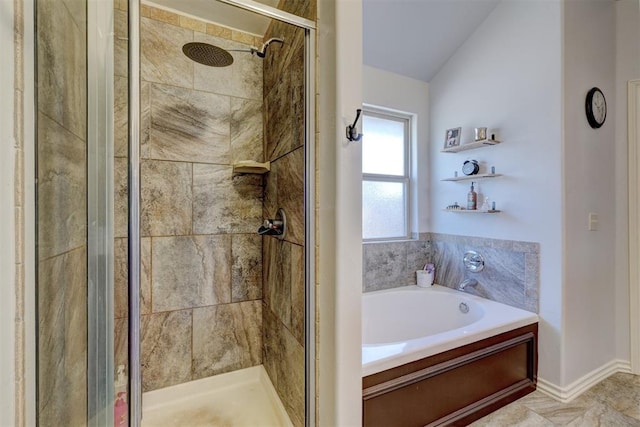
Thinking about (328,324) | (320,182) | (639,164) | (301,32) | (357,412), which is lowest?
(357,412)

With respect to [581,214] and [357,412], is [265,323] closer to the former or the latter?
[357,412]

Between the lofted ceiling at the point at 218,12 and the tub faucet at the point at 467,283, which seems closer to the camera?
the lofted ceiling at the point at 218,12

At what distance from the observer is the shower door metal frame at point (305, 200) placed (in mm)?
1086

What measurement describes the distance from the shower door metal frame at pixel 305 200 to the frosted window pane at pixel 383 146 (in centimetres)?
138

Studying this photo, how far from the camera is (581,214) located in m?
1.97

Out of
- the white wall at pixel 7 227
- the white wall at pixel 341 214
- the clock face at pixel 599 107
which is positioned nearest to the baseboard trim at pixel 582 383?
the white wall at pixel 341 214

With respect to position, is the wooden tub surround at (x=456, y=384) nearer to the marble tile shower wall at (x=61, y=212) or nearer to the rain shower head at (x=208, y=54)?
the marble tile shower wall at (x=61, y=212)

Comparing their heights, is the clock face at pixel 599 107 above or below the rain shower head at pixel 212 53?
below

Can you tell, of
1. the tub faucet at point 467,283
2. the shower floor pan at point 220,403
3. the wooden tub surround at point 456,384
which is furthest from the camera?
the tub faucet at point 467,283

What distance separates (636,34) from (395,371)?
3.04 meters

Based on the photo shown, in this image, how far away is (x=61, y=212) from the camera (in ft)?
2.24

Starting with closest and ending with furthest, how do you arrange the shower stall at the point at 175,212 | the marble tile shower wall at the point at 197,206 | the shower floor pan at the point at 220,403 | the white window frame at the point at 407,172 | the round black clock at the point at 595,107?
the shower stall at the point at 175,212 → the shower floor pan at the point at 220,403 → the marble tile shower wall at the point at 197,206 → the round black clock at the point at 595,107 → the white window frame at the point at 407,172

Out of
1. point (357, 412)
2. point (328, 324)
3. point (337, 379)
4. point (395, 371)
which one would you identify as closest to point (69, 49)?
point (328, 324)

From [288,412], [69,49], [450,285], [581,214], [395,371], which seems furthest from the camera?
[450,285]
